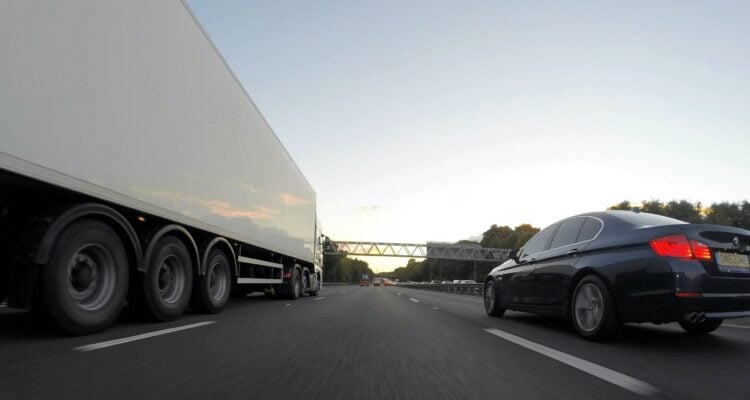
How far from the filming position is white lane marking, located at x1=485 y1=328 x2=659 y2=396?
139 inches

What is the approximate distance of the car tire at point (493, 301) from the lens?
9633 mm

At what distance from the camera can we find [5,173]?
4.07 meters

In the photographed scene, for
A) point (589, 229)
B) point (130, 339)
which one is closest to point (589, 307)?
point (589, 229)

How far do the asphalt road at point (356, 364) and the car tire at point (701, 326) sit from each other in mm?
130

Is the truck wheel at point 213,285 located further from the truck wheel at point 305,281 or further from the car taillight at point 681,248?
the truck wheel at point 305,281

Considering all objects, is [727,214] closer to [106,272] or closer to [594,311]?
[594,311]

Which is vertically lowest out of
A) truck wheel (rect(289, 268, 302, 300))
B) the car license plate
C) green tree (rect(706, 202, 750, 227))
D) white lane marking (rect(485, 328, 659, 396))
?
white lane marking (rect(485, 328, 659, 396))

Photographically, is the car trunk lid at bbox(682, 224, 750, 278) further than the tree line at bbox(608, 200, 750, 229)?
No

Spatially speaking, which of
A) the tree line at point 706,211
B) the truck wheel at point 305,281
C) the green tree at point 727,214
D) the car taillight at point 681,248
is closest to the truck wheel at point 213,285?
the car taillight at point 681,248

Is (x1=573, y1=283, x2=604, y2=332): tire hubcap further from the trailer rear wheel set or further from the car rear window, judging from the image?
the trailer rear wheel set

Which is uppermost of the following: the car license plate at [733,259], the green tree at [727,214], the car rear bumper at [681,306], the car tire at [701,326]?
the green tree at [727,214]

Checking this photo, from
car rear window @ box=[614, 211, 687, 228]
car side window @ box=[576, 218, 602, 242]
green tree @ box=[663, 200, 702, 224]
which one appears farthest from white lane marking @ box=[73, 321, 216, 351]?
green tree @ box=[663, 200, 702, 224]

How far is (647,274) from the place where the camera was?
5.49 m

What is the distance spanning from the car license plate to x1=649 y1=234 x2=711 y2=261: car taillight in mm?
180
